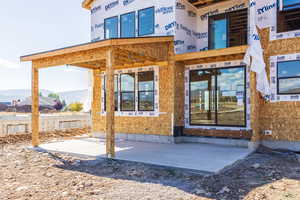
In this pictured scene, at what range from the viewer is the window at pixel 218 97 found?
26.3 ft

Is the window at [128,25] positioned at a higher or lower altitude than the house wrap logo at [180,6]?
lower

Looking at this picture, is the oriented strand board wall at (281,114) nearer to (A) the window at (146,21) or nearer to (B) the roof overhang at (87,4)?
(A) the window at (146,21)

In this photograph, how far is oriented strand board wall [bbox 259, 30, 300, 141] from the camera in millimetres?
7082

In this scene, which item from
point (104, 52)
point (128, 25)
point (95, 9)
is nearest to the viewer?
point (104, 52)

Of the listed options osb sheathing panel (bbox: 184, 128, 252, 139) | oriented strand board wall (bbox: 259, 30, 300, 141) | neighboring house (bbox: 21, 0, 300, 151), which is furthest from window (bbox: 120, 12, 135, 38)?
oriented strand board wall (bbox: 259, 30, 300, 141)

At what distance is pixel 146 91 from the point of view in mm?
9406

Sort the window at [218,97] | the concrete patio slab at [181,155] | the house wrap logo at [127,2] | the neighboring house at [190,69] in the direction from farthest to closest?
1. the house wrap logo at [127,2]
2. the window at [218,97]
3. the neighboring house at [190,69]
4. the concrete patio slab at [181,155]

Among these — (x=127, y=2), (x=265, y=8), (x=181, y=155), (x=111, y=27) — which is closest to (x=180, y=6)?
(x=127, y=2)

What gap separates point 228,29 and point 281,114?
3.89 m

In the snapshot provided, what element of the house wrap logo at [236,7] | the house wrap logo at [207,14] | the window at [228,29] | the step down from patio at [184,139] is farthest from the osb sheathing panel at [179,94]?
the house wrap logo at [236,7]

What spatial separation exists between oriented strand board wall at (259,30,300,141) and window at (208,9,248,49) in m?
1.55

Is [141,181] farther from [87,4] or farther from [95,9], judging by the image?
[87,4]

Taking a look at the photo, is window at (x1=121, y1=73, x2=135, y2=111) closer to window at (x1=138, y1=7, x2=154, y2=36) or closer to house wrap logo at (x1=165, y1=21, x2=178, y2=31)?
window at (x1=138, y1=7, x2=154, y2=36)

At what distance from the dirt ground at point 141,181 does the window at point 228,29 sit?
483 cm
